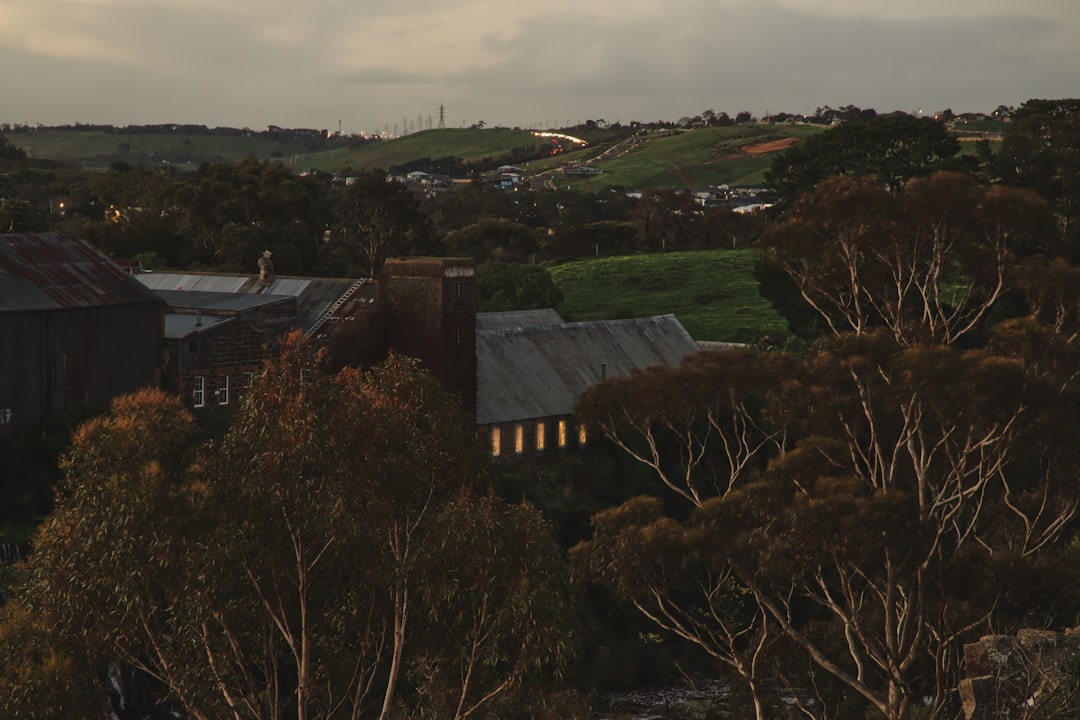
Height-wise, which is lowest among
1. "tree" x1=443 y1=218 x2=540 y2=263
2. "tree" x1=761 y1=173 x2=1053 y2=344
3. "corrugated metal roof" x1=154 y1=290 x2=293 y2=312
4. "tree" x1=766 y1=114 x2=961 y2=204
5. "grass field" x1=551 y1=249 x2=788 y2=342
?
"grass field" x1=551 y1=249 x2=788 y2=342

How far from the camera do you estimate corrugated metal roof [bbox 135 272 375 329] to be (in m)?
70.4

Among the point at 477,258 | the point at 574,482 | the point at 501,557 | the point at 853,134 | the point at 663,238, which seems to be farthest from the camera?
the point at 663,238

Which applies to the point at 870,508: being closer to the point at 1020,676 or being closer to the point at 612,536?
the point at 1020,676

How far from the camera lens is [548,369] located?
6372 cm

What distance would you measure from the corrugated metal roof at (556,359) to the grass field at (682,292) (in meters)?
16.7

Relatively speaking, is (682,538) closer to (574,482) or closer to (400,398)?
(400,398)

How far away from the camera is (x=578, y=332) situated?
67.8 meters

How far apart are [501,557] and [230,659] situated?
581cm

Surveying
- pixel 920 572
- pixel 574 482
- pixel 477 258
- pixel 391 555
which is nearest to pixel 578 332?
pixel 574 482

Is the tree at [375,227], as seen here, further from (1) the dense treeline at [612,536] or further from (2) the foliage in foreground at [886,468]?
(2) the foliage in foreground at [886,468]

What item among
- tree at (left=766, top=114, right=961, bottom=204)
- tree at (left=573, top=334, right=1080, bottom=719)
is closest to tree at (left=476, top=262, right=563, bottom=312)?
tree at (left=766, top=114, right=961, bottom=204)

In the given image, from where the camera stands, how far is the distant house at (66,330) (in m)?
49.9

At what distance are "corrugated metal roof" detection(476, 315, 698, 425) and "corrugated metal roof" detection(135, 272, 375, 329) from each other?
9.79 metres

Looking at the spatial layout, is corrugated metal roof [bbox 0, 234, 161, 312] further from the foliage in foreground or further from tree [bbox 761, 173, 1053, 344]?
tree [bbox 761, 173, 1053, 344]
